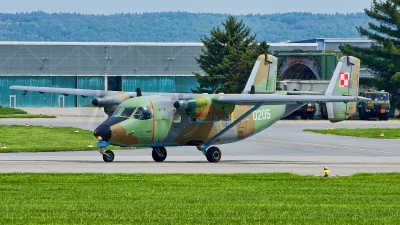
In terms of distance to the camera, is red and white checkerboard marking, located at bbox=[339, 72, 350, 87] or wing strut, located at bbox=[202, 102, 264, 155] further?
red and white checkerboard marking, located at bbox=[339, 72, 350, 87]

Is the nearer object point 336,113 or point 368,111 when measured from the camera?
point 336,113

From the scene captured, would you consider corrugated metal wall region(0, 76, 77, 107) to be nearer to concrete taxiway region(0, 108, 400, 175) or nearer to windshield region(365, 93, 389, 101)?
windshield region(365, 93, 389, 101)

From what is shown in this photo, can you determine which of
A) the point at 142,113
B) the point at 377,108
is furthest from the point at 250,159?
the point at 377,108

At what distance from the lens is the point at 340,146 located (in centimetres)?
4128

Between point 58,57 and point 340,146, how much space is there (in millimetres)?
71558

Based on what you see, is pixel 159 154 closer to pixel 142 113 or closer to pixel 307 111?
pixel 142 113

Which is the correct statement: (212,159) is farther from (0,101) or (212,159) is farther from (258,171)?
(0,101)

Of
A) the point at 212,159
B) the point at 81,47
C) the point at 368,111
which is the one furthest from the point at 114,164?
the point at 81,47

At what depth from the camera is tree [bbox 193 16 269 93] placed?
8212cm

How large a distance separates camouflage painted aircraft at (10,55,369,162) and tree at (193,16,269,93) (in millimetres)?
46112

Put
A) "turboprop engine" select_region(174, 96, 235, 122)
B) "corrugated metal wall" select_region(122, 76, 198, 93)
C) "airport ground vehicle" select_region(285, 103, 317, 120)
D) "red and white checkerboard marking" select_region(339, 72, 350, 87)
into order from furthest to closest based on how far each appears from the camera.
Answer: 1. "corrugated metal wall" select_region(122, 76, 198, 93)
2. "airport ground vehicle" select_region(285, 103, 317, 120)
3. "red and white checkerboard marking" select_region(339, 72, 350, 87)
4. "turboprop engine" select_region(174, 96, 235, 122)

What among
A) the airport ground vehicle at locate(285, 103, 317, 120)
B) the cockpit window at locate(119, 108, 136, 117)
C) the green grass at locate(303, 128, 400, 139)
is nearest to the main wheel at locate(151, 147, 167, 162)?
the cockpit window at locate(119, 108, 136, 117)

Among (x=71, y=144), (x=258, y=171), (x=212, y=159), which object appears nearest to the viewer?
(x=258, y=171)

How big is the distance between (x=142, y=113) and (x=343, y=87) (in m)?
9.01
